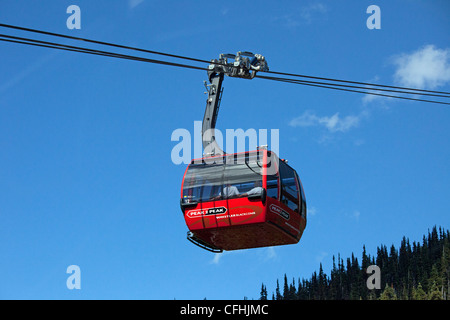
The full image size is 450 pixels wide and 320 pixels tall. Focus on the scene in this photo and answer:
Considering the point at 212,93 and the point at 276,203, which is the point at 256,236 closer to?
the point at 276,203

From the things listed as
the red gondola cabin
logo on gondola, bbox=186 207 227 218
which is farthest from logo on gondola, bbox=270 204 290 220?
logo on gondola, bbox=186 207 227 218

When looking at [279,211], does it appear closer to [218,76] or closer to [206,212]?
[206,212]

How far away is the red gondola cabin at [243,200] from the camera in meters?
30.2

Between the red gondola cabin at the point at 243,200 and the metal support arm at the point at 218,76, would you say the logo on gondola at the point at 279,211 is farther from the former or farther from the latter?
the metal support arm at the point at 218,76

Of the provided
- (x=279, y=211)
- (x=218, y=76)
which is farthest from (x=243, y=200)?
(x=218, y=76)

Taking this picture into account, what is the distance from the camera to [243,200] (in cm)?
3025

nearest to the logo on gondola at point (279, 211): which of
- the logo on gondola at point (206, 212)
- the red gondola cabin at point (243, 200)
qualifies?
the red gondola cabin at point (243, 200)

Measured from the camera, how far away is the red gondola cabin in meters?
30.2

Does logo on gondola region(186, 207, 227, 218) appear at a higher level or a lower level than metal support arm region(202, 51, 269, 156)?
lower

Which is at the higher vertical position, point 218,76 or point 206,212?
point 218,76

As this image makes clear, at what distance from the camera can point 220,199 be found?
101 feet

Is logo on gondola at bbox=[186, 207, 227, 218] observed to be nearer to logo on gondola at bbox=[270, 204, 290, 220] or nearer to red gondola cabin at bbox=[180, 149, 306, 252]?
red gondola cabin at bbox=[180, 149, 306, 252]
